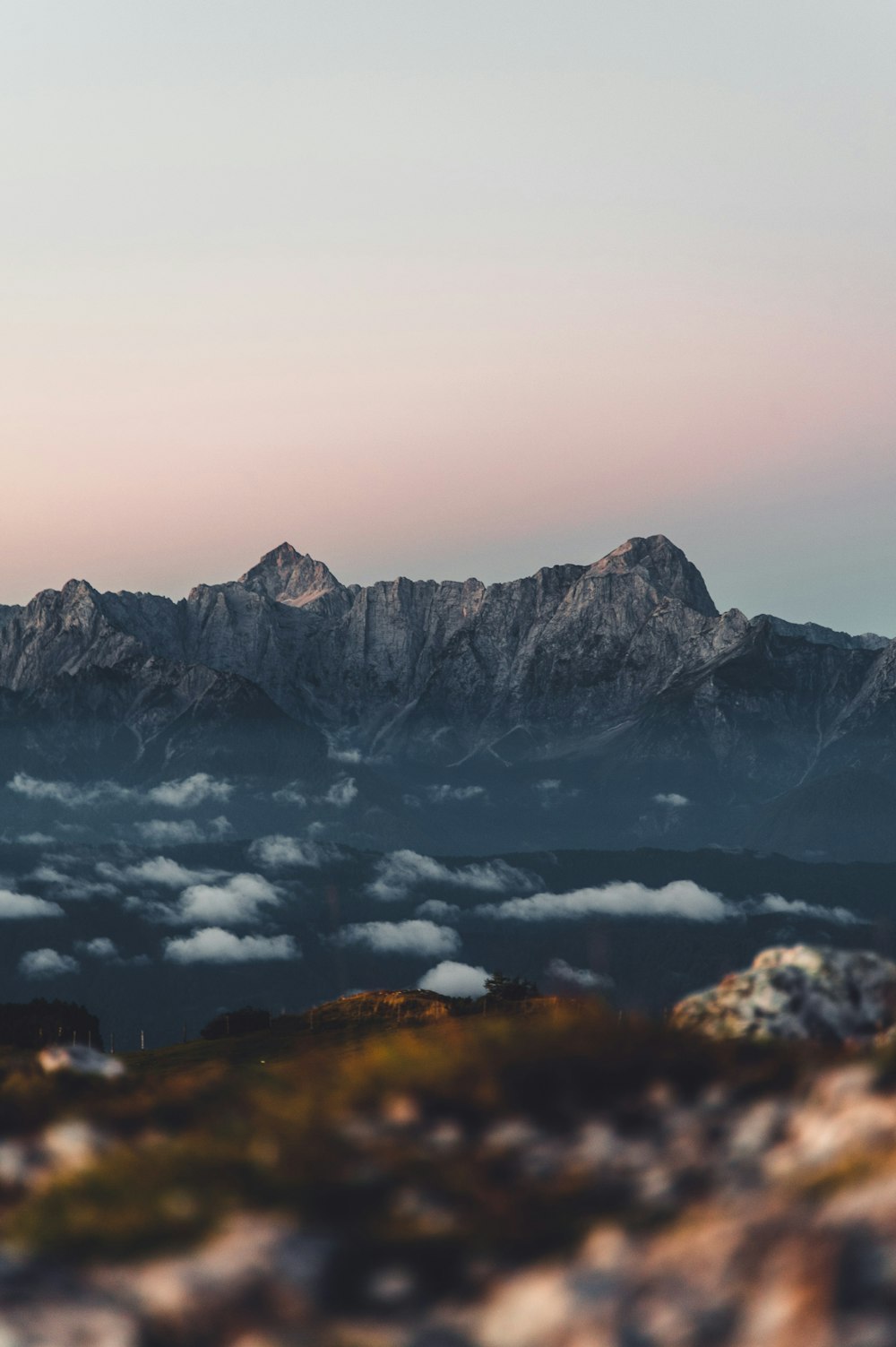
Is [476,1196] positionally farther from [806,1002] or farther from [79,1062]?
[79,1062]

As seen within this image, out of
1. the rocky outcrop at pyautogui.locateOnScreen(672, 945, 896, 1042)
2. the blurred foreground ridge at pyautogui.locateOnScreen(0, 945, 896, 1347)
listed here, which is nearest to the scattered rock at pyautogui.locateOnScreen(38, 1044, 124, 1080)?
the blurred foreground ridge at pyautogui.locateOnScreen(0, 945, 896, 1347)

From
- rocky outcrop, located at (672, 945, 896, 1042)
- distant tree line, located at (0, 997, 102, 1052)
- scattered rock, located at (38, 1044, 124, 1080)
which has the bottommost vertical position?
distant tree line, located at (0, 997, 102, 1052)

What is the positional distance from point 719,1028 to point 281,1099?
9.09 meters

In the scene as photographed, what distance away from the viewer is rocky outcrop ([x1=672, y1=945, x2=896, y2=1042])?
23672 mm

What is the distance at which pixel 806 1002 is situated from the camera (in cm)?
2427

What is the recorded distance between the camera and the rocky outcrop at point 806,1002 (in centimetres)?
2367

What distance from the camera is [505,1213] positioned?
49.5ft

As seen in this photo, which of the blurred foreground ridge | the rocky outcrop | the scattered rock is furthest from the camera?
the scattered rock

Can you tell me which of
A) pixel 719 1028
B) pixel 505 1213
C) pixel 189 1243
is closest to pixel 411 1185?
pixel 505 1213

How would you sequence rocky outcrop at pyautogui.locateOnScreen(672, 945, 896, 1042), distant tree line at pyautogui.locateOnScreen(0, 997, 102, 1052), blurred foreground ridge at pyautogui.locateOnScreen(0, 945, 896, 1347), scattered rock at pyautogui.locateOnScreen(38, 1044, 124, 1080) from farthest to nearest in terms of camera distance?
distant tree line at pyautogui.locateOnScreen(0, 997, 102, 1052) → scattered rock at pyautogui.locateOnScreen(38, 1044, 124, 1080) → rocky outcrop at pyautogui.locateOnScreen(672, 945, 896, 1042) → blurred foreground ridge at pyautogui.locateOnScreen(0, 945, 896, 1347)

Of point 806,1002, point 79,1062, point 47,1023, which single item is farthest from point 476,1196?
point 47,1023

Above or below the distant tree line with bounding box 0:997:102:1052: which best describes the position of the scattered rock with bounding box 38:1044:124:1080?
above

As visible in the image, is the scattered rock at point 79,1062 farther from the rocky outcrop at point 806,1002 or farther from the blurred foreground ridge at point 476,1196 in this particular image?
the rocky outcrop at point 806,1002

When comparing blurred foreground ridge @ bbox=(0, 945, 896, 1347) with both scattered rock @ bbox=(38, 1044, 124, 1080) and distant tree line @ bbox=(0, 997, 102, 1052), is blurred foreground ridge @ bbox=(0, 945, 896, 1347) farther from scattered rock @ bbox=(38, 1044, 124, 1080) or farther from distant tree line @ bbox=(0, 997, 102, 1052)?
distant tree line @ bbox=(0, 997, 102, 1052)
